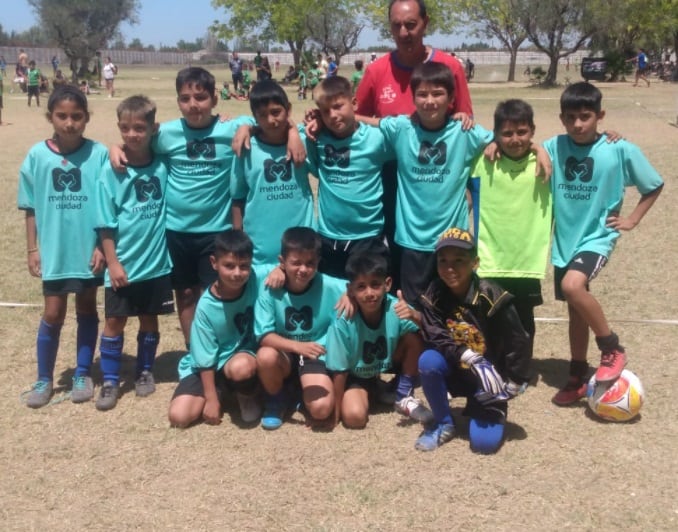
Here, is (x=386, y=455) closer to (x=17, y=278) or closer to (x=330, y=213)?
(x=330, y=213)

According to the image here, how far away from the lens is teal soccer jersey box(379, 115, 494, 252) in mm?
4457

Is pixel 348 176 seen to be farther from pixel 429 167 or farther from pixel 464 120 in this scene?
pixel 464 120

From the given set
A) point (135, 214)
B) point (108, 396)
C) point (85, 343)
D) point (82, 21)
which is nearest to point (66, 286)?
point (85, 343)

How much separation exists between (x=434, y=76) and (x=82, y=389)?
110 inches

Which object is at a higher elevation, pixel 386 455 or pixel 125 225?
pixel 125 225

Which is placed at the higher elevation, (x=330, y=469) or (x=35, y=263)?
(x=35, y=263)

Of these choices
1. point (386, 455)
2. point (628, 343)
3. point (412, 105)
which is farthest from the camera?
point (628, 343)

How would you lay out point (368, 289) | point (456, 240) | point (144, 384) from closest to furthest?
point (456, 240) < point (368, 289) < point (144, 384)

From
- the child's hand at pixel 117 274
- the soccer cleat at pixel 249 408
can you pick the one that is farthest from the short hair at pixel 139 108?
the soccer cleat at pixel 249 408

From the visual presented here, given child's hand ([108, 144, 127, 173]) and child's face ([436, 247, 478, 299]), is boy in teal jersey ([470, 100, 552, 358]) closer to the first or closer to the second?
child's face ([436, 247, 478, 299])

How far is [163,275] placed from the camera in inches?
186

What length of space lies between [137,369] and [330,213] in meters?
1.59

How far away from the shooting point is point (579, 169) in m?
4.40

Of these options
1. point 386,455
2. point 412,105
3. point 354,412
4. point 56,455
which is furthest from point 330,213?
point 56,455
